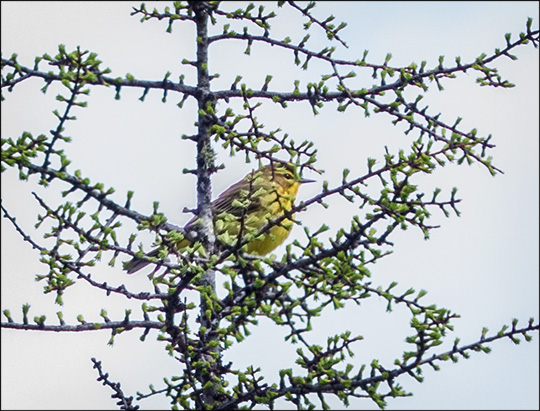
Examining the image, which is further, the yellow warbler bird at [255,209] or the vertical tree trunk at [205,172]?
the vertical tree trunk at [205,172]

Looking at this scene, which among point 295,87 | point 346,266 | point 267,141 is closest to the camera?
point 346,266

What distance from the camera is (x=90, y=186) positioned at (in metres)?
5.55

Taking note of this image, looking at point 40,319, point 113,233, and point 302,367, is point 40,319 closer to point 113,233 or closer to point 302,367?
point 113,233

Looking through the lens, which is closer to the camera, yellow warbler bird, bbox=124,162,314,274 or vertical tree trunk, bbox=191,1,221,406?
yellow warbler bird, bbox=124,162,314,274

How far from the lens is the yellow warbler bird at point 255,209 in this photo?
226 inches

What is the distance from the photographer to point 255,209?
30.6 feet

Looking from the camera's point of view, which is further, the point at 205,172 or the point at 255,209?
the point at 255,209

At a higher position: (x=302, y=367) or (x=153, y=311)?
(x=153, y=311)

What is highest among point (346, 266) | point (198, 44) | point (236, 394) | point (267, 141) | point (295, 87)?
point (198, 44)

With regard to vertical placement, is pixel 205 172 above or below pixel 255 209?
below

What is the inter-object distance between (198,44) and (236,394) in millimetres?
2387

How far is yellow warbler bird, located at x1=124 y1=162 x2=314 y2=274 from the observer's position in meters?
5.75

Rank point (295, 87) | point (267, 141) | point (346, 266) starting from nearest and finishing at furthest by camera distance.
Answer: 1. point (346, 266)
2. point (267, 141)
3. point (295, 87)

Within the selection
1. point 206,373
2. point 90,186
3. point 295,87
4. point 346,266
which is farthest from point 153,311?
point 295,87
